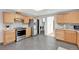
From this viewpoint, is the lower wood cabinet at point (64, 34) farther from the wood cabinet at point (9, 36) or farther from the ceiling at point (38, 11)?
the wood cabinet at point (9, 36)

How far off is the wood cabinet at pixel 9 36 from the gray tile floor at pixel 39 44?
0.09 m

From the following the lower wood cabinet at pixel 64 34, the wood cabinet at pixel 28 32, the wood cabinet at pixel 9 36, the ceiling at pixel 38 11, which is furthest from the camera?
the wood cabinet at pixel 28 32

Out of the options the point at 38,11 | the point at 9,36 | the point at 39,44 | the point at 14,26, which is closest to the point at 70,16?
the point at 38,11

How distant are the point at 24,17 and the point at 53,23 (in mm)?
478

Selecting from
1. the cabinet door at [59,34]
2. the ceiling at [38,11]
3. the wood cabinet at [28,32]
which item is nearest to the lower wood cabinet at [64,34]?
the cabinet door at [59,34]

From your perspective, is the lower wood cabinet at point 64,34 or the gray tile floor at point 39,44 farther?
the lower wood cabinet at point 64,34

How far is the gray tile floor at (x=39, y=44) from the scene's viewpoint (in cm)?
134

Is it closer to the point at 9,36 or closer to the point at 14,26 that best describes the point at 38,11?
the point at 14,26

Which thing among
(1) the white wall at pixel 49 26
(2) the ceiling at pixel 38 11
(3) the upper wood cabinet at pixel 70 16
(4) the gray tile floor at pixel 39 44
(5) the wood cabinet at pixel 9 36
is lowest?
(4) the gray tile floor at pixel 39 44

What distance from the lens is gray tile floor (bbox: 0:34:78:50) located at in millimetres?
1337

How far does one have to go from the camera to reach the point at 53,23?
1559 mm

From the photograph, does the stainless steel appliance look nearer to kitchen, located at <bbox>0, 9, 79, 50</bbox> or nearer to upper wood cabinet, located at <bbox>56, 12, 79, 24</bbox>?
kitchen, located at <bbox>0, 9, 79, 50</bbox>

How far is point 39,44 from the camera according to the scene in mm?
1407
